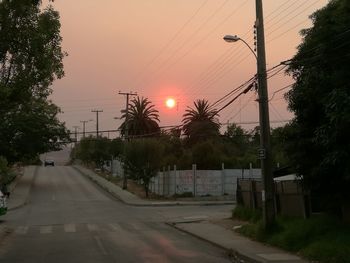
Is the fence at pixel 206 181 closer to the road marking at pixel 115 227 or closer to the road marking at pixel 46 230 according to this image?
the road marking at pixel 115 227

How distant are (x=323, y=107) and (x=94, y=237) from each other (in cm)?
1034

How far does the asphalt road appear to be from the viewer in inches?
629

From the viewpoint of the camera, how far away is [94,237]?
21.4 m

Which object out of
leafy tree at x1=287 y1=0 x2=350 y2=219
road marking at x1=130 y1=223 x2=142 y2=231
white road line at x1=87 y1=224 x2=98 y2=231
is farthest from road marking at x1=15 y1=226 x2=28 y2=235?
leafy tree at x1=287 y1=0 x2=350 y2=219

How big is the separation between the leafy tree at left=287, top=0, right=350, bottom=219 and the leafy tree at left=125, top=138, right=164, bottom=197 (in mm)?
32642

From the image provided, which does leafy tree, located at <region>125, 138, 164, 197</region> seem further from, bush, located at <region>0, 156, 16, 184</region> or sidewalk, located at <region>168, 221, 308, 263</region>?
sidewalk, located at <region>168, 221, 308, 263</region>

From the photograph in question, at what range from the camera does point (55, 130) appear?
6631 cm

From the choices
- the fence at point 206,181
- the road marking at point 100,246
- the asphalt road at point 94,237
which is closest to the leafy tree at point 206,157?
the fence at point 206,181

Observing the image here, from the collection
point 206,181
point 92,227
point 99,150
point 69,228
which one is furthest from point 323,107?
point 99,150

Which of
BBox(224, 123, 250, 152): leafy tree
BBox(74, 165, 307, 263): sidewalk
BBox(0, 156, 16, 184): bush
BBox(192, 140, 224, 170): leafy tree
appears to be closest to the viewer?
BBox(74, 165, 307, 263): sidewalk

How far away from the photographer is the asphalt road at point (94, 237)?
52.4 feet

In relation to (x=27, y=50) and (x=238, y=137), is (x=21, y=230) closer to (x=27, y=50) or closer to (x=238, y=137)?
(x=27, y=50)

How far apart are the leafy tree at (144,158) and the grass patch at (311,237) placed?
94.7 feet

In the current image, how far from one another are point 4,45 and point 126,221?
56.7 ft
